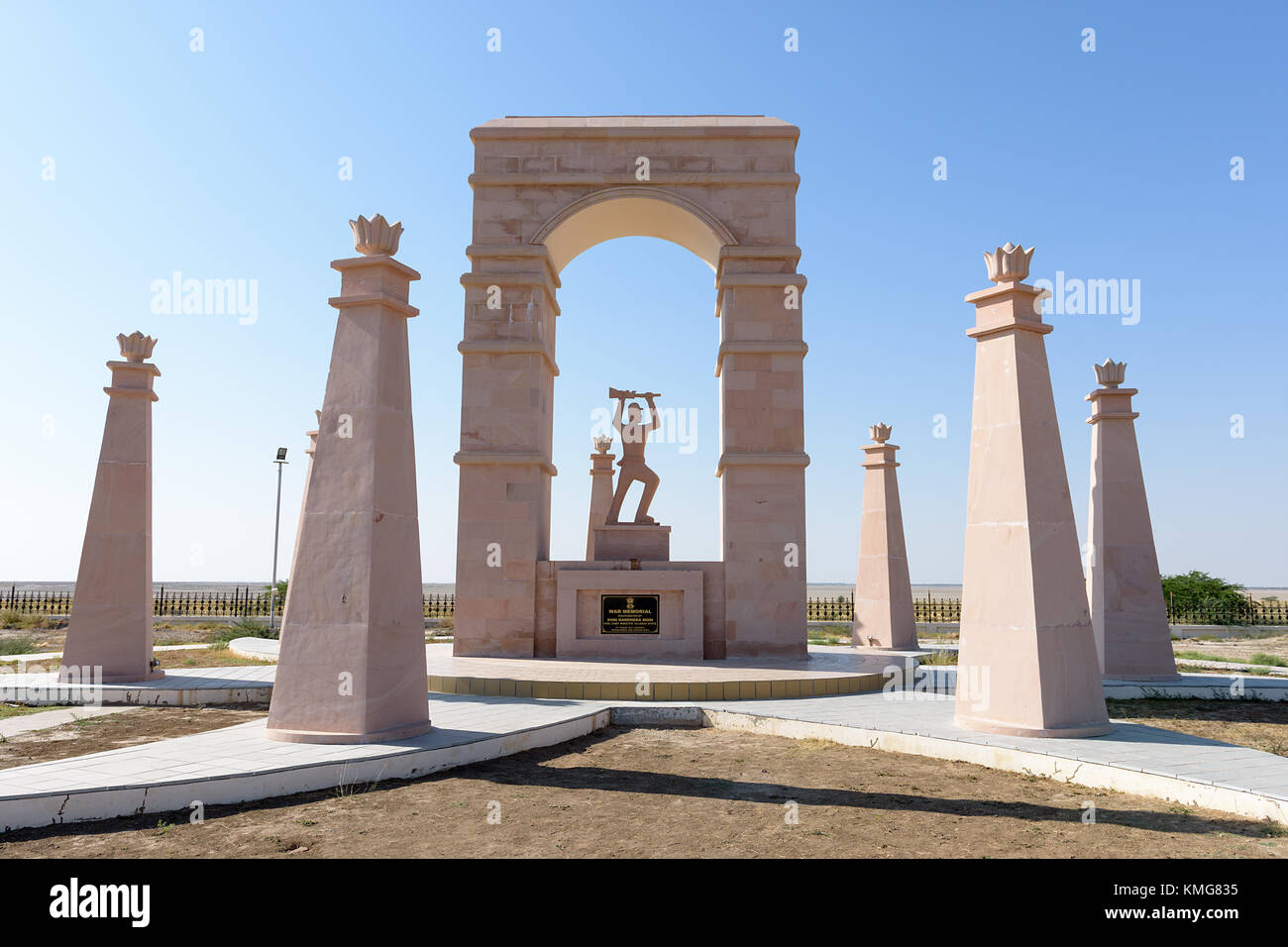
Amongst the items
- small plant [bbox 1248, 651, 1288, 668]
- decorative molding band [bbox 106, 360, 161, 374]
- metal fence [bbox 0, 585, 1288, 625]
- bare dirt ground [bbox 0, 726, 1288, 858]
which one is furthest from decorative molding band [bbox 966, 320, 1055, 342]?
metal fence [bbox 0, 585, 1288, 625]

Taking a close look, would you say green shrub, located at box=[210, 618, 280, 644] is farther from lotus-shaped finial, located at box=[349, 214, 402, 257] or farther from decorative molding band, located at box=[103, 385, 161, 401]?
lotus-shaped finial, located at box=[349, 214, 402, 257]

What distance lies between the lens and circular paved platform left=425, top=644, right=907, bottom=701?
1235 cm

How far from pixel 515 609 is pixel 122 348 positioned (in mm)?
8531

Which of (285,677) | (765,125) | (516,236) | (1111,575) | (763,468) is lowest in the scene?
(285,677)

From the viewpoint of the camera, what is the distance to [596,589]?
16.4 meters

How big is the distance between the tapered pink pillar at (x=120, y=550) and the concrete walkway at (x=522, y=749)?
5507 millimetres

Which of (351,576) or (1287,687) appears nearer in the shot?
(351,576)

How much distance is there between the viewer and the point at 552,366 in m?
18.6

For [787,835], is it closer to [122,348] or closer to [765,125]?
[122,348]

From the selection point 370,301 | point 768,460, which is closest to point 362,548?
point 370,301

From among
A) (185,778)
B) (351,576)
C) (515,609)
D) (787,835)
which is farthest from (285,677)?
(515,609)

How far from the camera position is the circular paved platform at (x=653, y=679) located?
12.4m

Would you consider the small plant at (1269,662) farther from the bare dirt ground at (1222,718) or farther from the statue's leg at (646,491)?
the statue's leg at (646,491)

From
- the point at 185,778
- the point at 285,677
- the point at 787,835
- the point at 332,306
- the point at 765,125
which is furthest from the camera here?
the point at 765,125
